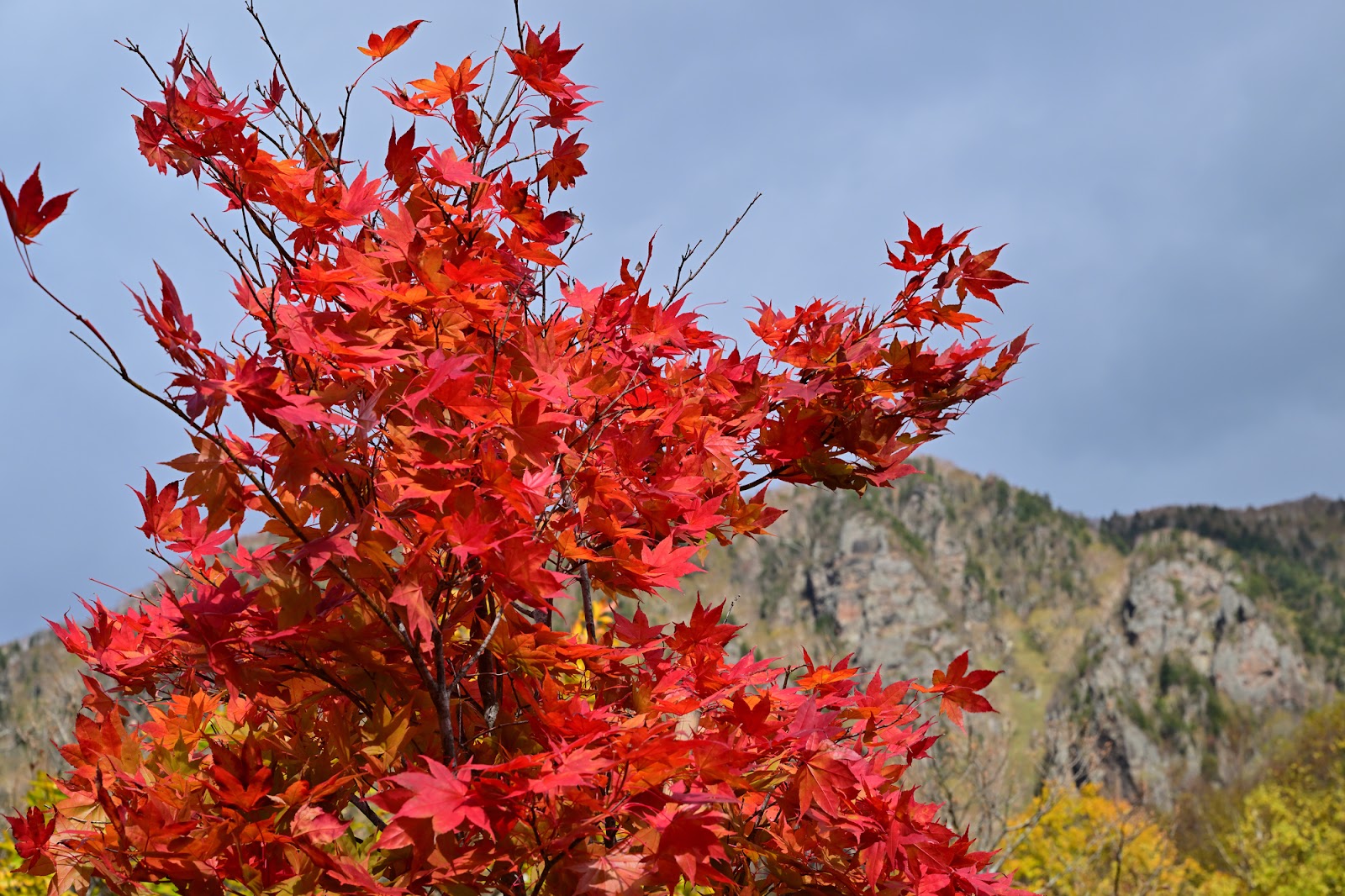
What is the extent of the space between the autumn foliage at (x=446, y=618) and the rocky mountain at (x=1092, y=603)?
66.1m

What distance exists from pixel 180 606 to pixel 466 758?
1.99 feet

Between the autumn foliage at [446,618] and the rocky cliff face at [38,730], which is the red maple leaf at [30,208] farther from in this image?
the rocky cliff face at [38,730]

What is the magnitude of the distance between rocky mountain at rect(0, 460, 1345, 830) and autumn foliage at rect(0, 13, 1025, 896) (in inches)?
2602

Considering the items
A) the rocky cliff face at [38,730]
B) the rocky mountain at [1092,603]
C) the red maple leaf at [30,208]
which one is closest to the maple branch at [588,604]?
the rocky cliff face at [38,730]

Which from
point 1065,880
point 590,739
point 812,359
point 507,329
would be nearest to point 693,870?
point 590,739

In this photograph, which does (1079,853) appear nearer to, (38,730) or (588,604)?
(38,730)

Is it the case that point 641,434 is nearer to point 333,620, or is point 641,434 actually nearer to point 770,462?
point 770,462

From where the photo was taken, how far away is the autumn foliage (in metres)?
1.54

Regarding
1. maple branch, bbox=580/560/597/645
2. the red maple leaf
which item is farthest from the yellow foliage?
the red maple leaf

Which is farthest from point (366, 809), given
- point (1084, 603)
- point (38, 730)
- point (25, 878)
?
point (1084, 603)

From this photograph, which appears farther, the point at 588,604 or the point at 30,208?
the point at 588,604

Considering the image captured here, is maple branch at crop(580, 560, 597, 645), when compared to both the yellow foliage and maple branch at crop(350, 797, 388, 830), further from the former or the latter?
the yellow foliage

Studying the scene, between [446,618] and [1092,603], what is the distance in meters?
131

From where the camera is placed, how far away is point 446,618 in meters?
1.68
